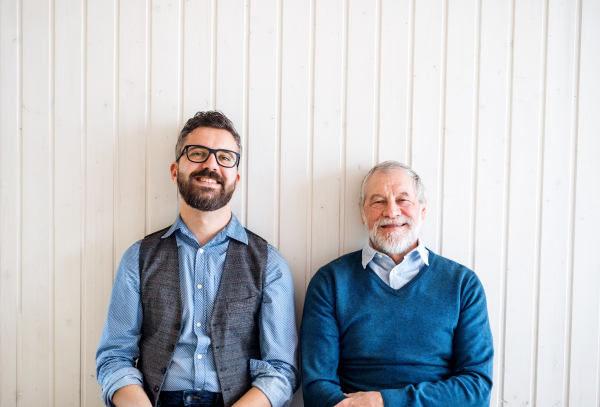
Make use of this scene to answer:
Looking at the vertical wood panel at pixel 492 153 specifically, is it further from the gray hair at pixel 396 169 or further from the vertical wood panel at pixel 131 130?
the vertical wood panel at pixel 131 130

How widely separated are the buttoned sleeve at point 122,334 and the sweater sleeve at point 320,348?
0.68 m

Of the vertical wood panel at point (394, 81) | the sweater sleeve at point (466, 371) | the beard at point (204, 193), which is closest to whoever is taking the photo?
the sweater sleeve at point (466, 371)

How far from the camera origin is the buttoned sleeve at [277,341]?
1.43m

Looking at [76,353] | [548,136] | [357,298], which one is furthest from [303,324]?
[548,136]

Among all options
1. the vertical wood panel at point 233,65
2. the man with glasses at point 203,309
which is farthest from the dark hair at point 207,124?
the vertical wood panel at point 233,65

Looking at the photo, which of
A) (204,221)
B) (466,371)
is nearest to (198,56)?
(204,221)

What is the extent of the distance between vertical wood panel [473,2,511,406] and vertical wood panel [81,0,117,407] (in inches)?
69.8

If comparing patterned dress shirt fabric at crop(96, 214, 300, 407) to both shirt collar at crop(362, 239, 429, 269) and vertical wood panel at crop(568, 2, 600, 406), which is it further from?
vertical wood panel at crop(568, 2, 600, 406)

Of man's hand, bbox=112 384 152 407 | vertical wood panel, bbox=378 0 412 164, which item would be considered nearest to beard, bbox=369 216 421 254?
vertical wood panel, bbox=378 0 412 164

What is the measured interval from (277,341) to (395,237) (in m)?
0.66

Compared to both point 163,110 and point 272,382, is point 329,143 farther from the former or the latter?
point 272,382

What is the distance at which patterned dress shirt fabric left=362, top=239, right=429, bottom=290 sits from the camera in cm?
154

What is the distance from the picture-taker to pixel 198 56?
173cm

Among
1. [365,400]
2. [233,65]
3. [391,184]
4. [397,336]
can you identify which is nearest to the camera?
[365,400]
